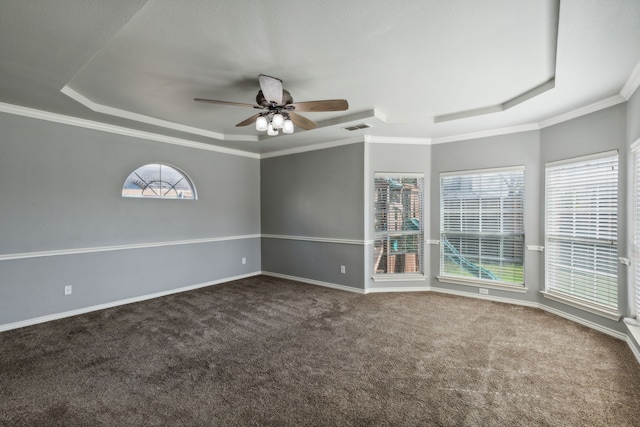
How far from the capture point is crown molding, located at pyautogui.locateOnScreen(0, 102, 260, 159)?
3.40 m

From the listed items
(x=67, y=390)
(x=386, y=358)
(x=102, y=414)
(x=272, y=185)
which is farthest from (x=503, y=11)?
(x=272, y=185)

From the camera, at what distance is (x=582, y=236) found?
347 centimetres

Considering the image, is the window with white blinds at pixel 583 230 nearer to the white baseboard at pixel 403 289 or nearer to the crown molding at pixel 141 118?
the white baseboard at pixel 403 289

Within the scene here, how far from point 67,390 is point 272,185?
14.3ft

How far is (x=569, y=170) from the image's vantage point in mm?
3617

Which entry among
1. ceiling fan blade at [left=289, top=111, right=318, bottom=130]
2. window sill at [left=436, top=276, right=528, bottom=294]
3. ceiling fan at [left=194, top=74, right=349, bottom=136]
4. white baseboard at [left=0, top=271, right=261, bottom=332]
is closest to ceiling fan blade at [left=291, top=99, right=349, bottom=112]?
ceiling fan at [left=194, top=74, right=349, bottom=136]

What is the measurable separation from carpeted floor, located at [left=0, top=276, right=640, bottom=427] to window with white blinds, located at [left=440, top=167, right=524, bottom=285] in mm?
672

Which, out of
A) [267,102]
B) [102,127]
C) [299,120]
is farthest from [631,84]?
[102,127]

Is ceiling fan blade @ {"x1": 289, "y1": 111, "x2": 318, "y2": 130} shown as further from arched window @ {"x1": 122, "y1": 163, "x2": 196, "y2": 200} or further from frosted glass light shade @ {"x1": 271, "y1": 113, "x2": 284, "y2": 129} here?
arched window @ {"x1": 122, "y1": 163, "x2": 196, "y2": 200}

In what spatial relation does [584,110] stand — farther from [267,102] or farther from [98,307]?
[98,307]

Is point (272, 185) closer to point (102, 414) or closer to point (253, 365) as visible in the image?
point (253, 365)

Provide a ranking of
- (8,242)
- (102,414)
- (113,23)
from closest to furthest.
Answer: (113,23) → (102,414) → (8,242)

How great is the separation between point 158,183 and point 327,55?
3.66 m

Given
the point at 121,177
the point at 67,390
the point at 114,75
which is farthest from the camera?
the point at 121,177
